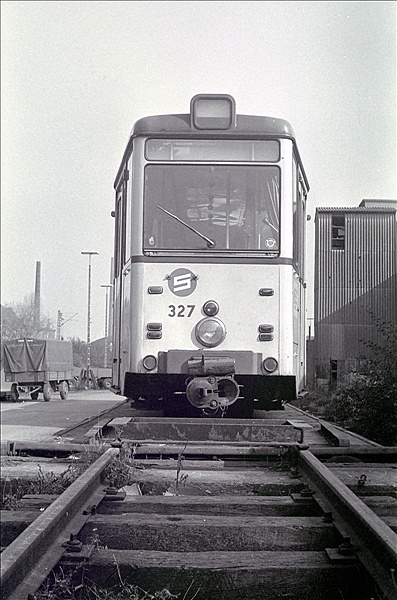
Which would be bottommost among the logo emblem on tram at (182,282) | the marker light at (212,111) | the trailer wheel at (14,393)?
the trailer wheel at (14,393)

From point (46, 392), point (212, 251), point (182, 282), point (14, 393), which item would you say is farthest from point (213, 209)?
point (14, 393)

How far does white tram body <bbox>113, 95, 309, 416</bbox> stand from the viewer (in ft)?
22.0

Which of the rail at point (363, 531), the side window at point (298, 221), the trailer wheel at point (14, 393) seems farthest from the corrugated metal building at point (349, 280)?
the rail at point (363, 531)

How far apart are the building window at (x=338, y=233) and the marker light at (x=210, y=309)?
18447 millimetres

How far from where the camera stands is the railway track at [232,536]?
2.64m

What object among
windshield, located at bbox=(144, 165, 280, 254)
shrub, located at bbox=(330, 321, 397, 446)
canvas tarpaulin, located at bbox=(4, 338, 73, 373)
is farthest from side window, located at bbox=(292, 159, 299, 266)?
canvas tarpaulin, located at bbox=(4, 338, 73, 373)

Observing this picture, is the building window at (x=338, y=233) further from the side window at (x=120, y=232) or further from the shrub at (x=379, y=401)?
the side window at (x=120, y=232)

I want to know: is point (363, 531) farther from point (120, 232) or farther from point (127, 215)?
point (120, 232)

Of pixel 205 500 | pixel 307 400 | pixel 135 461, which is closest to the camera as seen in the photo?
pixel 205 500

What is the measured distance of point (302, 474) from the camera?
464cm

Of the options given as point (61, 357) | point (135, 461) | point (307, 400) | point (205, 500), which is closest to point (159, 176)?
point (135, 461)

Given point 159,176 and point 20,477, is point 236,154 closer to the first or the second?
point 159,176

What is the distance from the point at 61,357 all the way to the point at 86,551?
2575 cm

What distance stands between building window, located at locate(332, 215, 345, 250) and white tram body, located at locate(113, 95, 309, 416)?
702 inches
